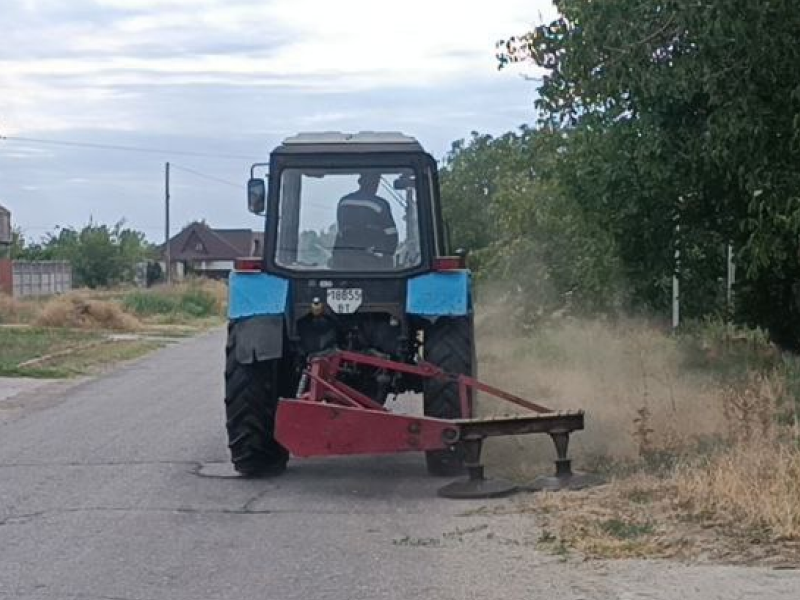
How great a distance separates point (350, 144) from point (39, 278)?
56.1 m

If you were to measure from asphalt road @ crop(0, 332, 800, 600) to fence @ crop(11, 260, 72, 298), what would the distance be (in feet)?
158

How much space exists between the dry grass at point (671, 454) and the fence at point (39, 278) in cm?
4369

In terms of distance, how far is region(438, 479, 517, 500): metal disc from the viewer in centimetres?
1112

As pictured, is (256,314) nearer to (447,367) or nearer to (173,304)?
(447,367)

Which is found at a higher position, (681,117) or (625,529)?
(681,117)

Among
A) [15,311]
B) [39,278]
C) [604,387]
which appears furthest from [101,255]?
A: [604,387]

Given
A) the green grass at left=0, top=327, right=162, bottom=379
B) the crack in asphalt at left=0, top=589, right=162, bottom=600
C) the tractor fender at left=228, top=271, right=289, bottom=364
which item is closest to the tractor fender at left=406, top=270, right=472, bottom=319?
the tractor fender at left=228, top=271, right=289, bottom=364

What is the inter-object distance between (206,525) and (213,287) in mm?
58974

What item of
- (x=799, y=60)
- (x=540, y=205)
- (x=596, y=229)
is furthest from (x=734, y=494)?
(x=540, y=205)

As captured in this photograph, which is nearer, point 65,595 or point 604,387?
point 65,595

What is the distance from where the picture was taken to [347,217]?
12.9 m

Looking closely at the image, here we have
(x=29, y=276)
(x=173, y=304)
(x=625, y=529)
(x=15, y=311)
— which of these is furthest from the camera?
(x=29, y=276)

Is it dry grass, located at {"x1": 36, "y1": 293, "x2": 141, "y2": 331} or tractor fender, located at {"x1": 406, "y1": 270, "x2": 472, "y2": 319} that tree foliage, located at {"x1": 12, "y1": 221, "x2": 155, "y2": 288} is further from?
tractor fender, located at {"x1": 406, "y1": 270, "x2": 472, "y2": 319}

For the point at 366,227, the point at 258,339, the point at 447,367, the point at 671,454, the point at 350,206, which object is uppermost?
the point at 350,206
